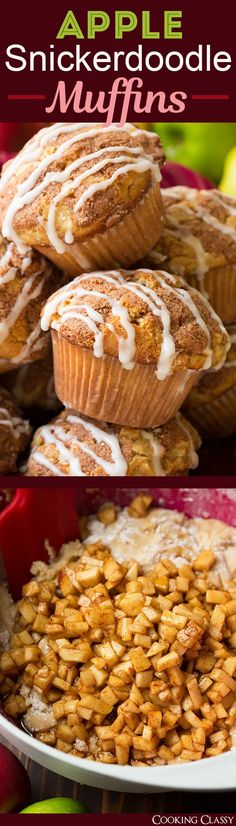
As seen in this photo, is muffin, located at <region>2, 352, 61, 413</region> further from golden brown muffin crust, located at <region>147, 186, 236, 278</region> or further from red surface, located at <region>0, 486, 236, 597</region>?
golden brown muffin crust, located at <region>147, 186, 236, 278</region>

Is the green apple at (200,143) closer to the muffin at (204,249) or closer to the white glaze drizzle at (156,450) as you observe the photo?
the muffin at (204,249)

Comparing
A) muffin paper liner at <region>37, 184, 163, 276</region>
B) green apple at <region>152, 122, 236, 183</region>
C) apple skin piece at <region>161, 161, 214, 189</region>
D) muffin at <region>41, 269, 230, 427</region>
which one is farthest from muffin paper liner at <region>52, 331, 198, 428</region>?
green apple at <region>152, 122, 236, 183</region>

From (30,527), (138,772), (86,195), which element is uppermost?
(86,195)

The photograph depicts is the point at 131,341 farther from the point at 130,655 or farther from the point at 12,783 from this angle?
the point at 12,783

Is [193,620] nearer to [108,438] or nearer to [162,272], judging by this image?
[108,438]

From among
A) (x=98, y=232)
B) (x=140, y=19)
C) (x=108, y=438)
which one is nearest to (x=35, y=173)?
(x=98, y=232)

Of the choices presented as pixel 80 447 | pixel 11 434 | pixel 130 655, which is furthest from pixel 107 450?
pixel 130 655
